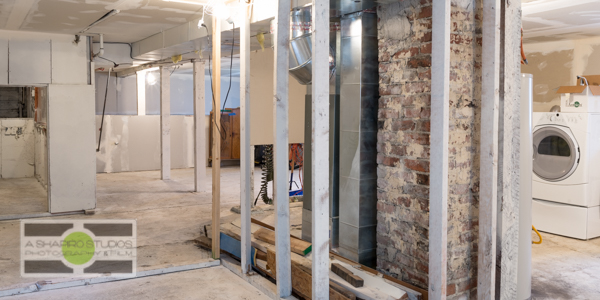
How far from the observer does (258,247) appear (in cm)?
374

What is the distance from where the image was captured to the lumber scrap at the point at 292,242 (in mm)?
3506

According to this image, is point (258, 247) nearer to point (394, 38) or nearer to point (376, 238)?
point (376, 238)

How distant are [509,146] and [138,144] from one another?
8286 mm

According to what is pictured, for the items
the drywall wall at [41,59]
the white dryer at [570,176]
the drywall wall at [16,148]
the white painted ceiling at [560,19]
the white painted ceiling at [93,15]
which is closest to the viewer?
the white painted ceiling at [560,19]

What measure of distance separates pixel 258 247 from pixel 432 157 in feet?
5.55

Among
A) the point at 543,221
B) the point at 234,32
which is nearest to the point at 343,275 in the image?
the point at 234,32

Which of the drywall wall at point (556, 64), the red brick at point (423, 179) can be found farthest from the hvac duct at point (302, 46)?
the drywall wall at point (556, 64)

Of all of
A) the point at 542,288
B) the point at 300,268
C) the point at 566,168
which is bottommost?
the point at 542,288

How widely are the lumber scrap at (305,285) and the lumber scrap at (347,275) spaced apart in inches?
2.5

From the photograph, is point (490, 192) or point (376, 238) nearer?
point (490, 192)

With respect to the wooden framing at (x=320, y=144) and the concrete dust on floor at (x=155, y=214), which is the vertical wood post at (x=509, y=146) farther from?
the concrete dust on floor at (x=155, y=214)

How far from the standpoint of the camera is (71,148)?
587 centimetres

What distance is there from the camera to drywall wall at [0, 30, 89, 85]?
5.55 m

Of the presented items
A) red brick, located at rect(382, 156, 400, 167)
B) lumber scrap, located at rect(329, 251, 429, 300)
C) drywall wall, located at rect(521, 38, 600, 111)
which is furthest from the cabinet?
red brick, located at rect(382, 156, 400, 167)
